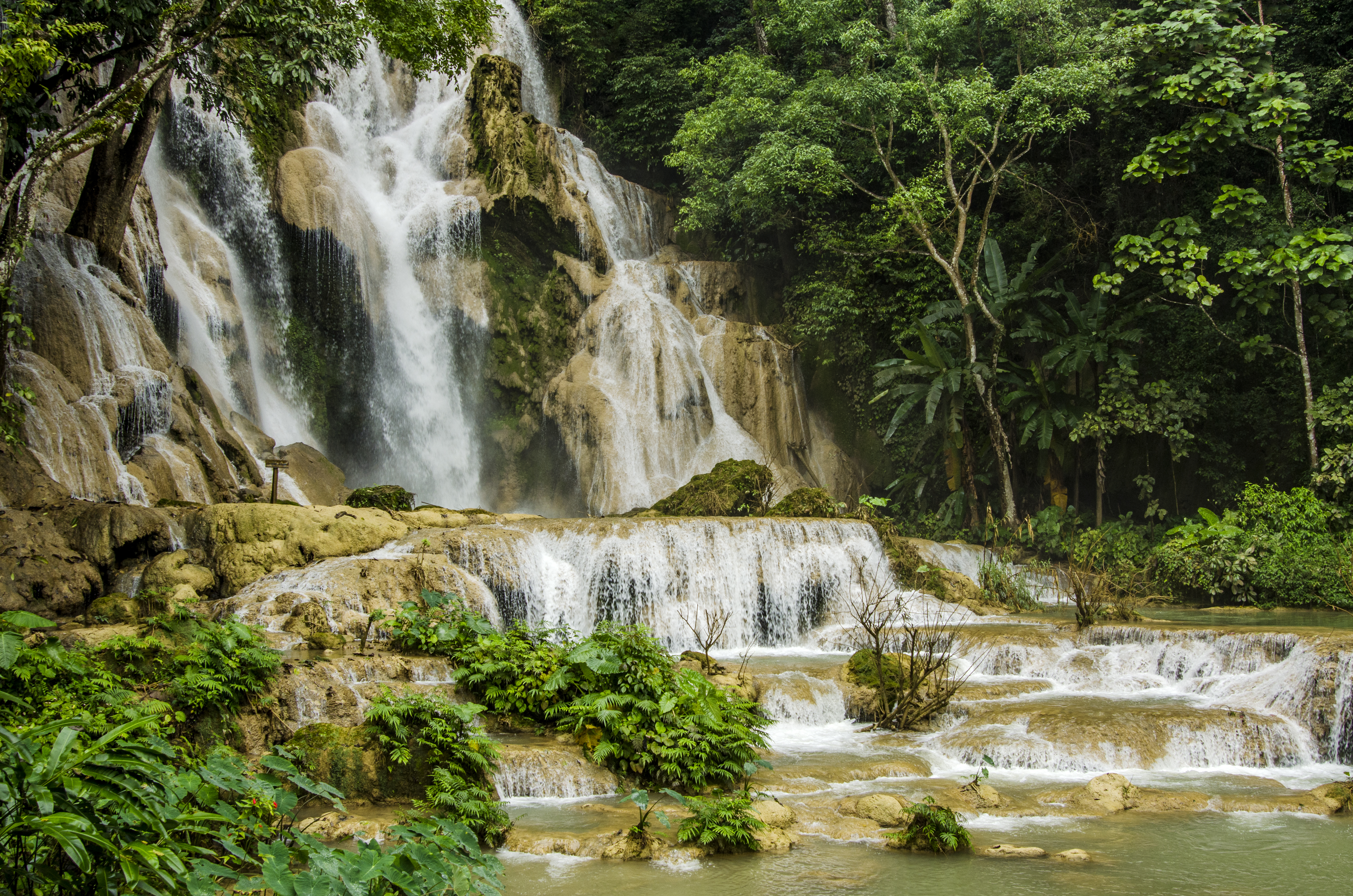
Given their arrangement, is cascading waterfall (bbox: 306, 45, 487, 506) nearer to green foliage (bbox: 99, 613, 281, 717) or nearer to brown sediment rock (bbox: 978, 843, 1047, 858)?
green foliage (bbox: 99, 613, 281, 717)

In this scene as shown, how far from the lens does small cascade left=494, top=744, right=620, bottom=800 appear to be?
20.6 feet

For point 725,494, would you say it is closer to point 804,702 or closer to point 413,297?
point 804,702

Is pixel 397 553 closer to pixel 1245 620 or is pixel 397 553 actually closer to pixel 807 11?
pixel 1245 620

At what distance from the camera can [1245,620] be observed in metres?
11.3

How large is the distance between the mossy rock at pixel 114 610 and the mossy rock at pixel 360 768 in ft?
13.5

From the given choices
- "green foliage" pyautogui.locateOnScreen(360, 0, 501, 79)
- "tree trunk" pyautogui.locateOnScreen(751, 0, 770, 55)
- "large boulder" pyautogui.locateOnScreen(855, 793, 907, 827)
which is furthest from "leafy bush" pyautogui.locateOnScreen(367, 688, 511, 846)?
"tree trunk" pyautogui.locateOnScreen(751, 0, 770, 55)

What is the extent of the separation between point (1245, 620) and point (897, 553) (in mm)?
4752

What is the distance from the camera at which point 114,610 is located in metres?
9.07

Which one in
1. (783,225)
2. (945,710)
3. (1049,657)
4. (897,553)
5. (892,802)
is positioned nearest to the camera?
(892,802)

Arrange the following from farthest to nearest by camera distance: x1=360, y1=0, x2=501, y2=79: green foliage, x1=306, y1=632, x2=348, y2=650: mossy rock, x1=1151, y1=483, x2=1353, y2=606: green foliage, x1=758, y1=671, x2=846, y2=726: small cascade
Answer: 1. x1=360, y1=0, x2=501, y2=79: green foliage
2. x1=1151, y1=483, x2=1353, y2=606: green foliage
3. x1=306, y1=632, x2=348, y2=650: mossy rock
4. x1=758, y1=671, x2=846, y2=726: small cascade

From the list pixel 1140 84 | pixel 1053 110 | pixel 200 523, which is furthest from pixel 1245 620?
pixel 200 523

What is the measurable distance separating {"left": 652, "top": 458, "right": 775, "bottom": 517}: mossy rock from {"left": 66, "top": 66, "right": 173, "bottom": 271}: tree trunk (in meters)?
9.80

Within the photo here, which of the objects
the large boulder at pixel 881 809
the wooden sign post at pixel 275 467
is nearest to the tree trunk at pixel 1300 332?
the large boulder at pixel 881 809

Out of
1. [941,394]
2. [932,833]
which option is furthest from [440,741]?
[941,394]
